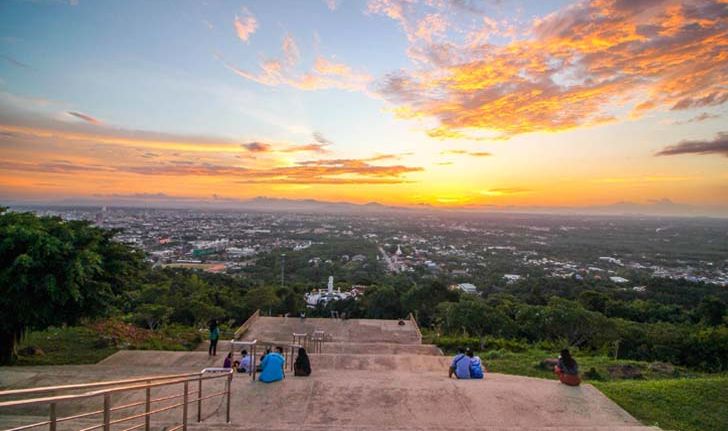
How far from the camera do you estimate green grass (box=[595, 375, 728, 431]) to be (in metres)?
6.38

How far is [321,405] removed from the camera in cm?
618

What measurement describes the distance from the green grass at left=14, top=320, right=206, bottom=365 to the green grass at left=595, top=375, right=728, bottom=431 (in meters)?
11.2

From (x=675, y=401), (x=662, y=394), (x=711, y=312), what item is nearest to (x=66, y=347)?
(x=662, y=394)

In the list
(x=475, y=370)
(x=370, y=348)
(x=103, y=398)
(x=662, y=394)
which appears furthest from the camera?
(x=370, y=348)

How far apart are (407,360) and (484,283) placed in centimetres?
4578

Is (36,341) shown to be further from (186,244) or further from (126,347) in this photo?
(186,244)

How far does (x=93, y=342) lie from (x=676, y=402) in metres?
13.9

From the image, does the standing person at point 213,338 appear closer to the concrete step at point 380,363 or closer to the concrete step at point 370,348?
the concrete step at point 370,348

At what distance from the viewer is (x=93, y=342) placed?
11.2 metres

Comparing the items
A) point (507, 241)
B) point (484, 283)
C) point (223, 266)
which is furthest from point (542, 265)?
point (223, 266)

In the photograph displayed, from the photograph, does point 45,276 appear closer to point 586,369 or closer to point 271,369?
point 271,369

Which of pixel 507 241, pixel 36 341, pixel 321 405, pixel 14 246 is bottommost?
pixel 507 241

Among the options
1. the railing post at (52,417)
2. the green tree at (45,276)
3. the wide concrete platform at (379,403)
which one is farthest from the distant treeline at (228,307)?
the railing post at (52,417)

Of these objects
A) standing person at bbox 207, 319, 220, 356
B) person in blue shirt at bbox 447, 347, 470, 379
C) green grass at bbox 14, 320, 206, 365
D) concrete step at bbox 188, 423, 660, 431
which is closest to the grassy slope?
concrete step at bbox 188, 423, 660, 431
